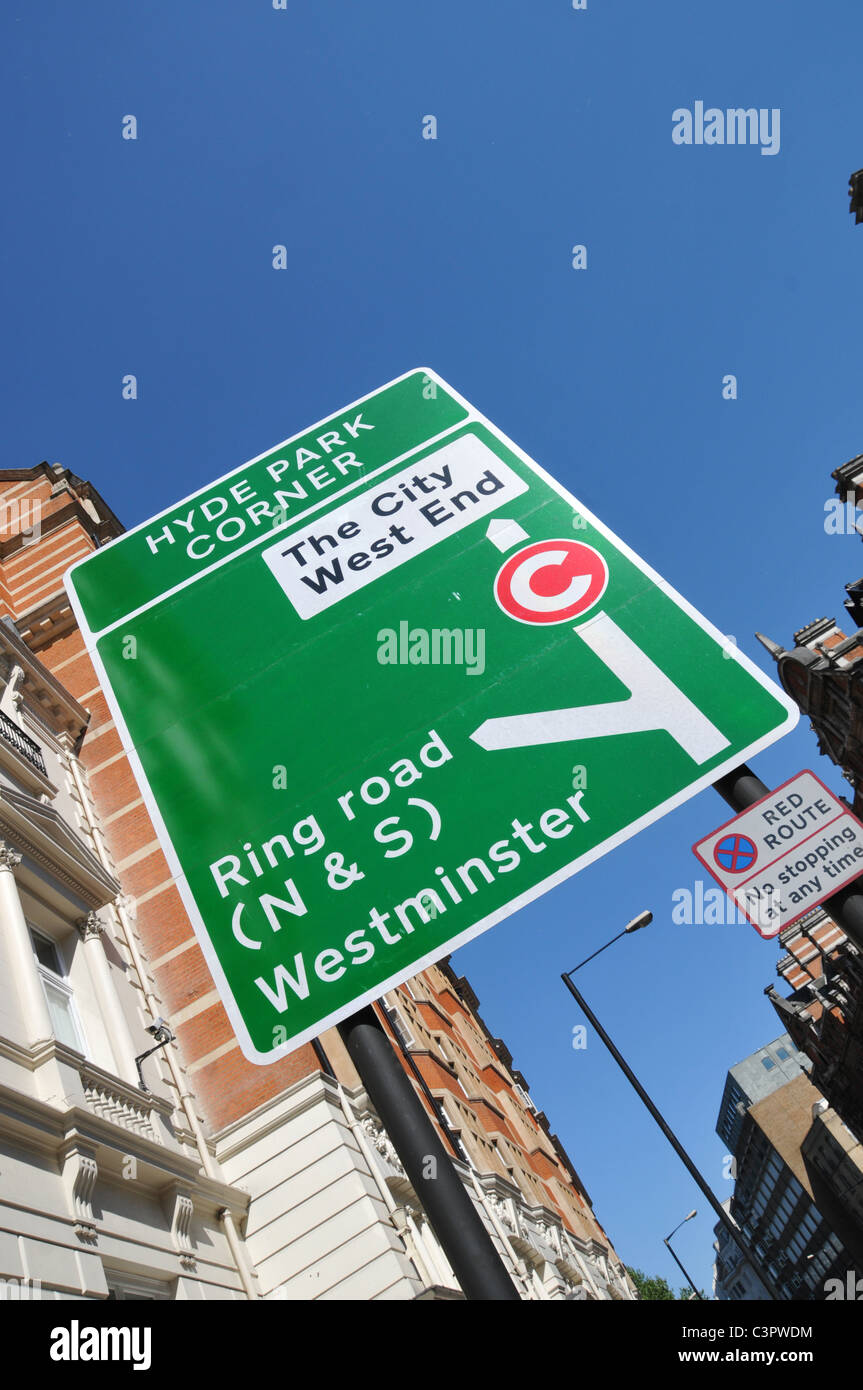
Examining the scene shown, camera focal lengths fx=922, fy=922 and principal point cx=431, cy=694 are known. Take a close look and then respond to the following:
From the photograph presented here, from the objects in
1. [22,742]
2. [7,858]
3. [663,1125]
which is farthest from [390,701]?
[663,1125]

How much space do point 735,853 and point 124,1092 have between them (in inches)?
452

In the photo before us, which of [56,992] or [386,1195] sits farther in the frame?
[386,1195]

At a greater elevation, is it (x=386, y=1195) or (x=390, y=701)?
(x=386, y=1195)

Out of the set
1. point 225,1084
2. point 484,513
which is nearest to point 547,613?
point 484,513

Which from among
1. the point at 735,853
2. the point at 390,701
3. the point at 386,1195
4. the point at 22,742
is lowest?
the point at 735,853

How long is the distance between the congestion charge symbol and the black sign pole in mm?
1240

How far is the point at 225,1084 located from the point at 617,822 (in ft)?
46.8

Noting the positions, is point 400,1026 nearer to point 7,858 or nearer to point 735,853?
point 7,858

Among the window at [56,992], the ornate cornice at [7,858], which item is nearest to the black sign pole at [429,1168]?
the window at [56,992]

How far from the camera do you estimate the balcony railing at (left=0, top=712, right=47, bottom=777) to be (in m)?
15.2

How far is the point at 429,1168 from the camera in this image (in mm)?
2602

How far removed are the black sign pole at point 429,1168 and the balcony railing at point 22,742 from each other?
13.4 metres
